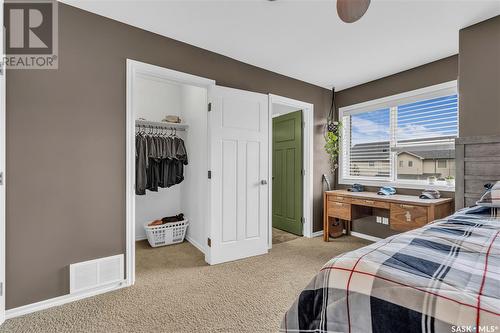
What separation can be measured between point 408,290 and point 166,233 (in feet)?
10.8

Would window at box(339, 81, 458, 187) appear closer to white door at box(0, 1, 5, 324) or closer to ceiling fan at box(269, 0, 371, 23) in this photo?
ceiling fan at box(269, 0, 371, 23)

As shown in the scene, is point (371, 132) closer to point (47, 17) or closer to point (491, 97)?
point (491, 97)

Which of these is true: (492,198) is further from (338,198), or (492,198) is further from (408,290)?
(338,198)

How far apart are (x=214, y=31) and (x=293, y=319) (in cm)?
249

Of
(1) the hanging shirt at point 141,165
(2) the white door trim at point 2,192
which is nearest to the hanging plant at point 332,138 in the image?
(1) the hanging shirt at point 141,165

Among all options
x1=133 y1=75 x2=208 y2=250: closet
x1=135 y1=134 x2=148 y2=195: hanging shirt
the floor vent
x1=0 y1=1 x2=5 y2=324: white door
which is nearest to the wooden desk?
x1=133 y1=75 x2=208 y2=250: closet

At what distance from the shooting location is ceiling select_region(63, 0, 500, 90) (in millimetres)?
2047

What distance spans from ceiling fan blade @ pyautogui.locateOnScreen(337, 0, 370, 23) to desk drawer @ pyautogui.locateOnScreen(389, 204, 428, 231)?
221 centimetres

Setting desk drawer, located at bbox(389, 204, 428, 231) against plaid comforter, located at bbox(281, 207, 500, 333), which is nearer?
plaid comforter, located at bbox(281, 207, 500, 333)

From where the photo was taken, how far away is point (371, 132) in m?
3.81

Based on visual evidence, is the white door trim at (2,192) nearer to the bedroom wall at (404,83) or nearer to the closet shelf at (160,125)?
the closet shelf at (160,125)

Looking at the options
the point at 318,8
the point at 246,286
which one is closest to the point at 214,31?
the point at 318,8

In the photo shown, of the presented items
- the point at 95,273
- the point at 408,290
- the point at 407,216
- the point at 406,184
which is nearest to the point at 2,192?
the point at 95,273

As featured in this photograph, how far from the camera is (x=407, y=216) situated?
2.76 meters
